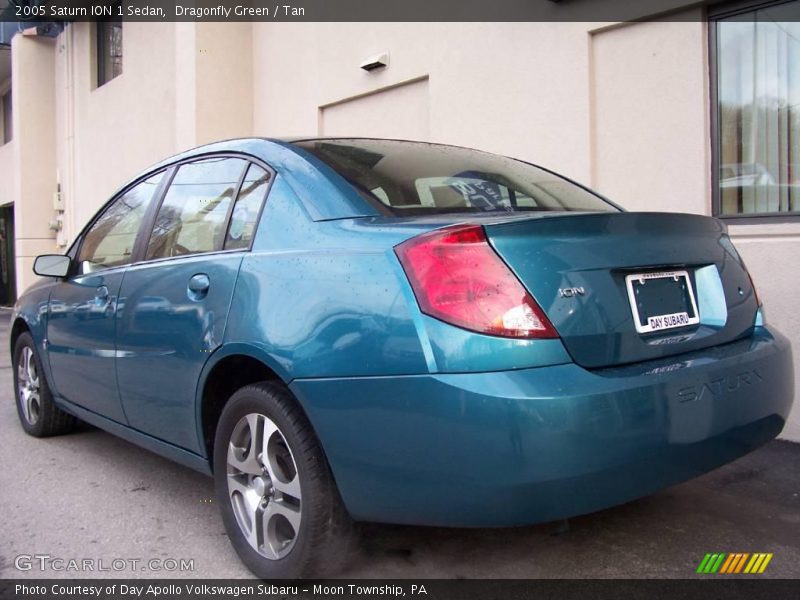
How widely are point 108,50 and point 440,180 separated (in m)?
12.0

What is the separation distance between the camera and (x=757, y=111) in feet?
15.7

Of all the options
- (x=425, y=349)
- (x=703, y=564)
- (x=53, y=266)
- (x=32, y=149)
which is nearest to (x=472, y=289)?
(x=425, y=349)

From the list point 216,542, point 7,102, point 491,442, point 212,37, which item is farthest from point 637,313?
point 7,102

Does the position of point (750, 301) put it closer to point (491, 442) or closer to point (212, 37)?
point (491, 442)

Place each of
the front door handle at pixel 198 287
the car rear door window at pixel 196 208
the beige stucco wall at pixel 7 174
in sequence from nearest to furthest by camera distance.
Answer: the front door handle at pixel 198 287 < the car rear door window at pixel 196 208 < the beige stucco wall at pixel 7 174

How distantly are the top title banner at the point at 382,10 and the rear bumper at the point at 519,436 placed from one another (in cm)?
340

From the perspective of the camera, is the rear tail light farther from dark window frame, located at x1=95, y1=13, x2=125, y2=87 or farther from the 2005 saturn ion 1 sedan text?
dark window frame, located at x1=95, y1=13, x2=125, y2=87

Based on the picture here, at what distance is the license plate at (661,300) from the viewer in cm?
237

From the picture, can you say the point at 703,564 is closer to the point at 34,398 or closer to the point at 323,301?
the point at 323,301

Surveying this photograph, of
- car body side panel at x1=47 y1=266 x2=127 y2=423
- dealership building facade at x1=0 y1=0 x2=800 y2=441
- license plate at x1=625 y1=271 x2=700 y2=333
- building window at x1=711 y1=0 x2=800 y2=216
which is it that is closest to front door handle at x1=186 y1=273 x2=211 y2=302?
car body side panel at x1=47 y1=266 x2=127 y2=423

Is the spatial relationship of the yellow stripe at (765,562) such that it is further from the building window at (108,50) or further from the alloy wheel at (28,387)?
the building window at (108,50)

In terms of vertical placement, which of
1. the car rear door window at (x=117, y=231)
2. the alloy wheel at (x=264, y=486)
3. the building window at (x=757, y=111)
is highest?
the building window at (x=757, y=111)

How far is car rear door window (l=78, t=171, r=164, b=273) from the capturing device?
12.5 feet

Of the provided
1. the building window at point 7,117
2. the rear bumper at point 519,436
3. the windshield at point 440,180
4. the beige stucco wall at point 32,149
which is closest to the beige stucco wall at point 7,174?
the building window at point 7,117
